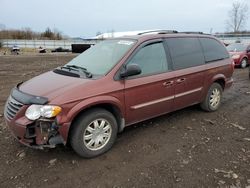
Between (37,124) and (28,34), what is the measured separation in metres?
56.0

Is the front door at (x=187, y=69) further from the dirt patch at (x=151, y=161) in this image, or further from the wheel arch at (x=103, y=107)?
the wheel arch at (x=103, y=107)

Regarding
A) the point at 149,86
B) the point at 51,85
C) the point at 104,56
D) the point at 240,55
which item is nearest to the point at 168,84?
the point at 149,86

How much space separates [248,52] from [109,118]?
1224cm

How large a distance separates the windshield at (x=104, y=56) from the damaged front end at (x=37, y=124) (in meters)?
1.05

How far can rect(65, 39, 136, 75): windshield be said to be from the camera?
4.06 metres

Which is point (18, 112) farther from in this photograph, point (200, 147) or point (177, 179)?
point (200, 147)

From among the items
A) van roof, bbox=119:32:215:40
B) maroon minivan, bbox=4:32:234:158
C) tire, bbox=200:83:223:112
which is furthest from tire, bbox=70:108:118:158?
tire, bbox=200:83:223:112

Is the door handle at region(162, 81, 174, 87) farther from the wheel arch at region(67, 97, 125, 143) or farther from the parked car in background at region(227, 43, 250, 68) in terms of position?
the parked car in background at region(227, 43, 250, 68)

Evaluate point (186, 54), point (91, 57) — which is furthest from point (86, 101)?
point (186, 54)

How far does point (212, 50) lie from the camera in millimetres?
5633

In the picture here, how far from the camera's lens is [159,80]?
4.36m

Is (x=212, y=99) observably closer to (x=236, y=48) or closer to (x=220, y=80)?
(x=220, y=80)

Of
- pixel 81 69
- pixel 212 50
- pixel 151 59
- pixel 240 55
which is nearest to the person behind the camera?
pixel 81 69

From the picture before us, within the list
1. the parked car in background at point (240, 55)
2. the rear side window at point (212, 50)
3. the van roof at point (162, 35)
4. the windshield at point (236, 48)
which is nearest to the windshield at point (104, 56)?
the van roof at point (162, 35)
